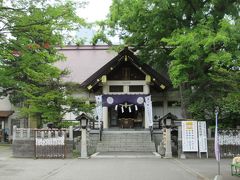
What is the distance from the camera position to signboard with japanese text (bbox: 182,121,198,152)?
2380 cm

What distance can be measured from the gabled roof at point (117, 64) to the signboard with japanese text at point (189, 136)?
921cm

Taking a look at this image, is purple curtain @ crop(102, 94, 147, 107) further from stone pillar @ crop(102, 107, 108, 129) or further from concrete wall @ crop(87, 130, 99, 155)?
concrete wall @ crop(87, 130, 99, 155)

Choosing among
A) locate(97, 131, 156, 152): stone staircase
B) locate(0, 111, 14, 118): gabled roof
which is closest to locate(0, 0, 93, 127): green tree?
locate(97, 131, 156, 152): stone staircase

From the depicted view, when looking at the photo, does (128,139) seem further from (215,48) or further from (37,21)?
(37,21)

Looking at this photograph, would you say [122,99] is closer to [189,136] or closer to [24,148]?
[189,136]

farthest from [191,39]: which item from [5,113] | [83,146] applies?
[5,113]

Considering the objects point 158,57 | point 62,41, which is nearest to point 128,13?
point 158,57

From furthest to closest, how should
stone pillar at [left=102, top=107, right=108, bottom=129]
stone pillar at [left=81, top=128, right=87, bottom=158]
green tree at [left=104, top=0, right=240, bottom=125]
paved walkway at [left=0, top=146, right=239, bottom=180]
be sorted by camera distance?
stone pillar at [left=102, top=107, right=108, bottom=129], stone pillar at [left=81, top=128, right=87, bottom=158], green tree at [left=104, top=0, right=240, bottom=125], paved walkway at [left=0, top=146, right=239, bottom=180]

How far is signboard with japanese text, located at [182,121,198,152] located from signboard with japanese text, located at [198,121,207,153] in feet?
0.76

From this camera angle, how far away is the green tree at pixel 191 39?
21625mm

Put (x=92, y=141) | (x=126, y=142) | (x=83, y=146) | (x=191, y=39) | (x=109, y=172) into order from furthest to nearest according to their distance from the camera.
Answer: (x=92, y=141) → (x=126, y=142) → (x=83, y=146) → (x=191, y=39) → (x=109, y=172)

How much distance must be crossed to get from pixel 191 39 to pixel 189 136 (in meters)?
5.98

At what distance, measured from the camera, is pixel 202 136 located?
23.9 meters

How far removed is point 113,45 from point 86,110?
6.37 m
